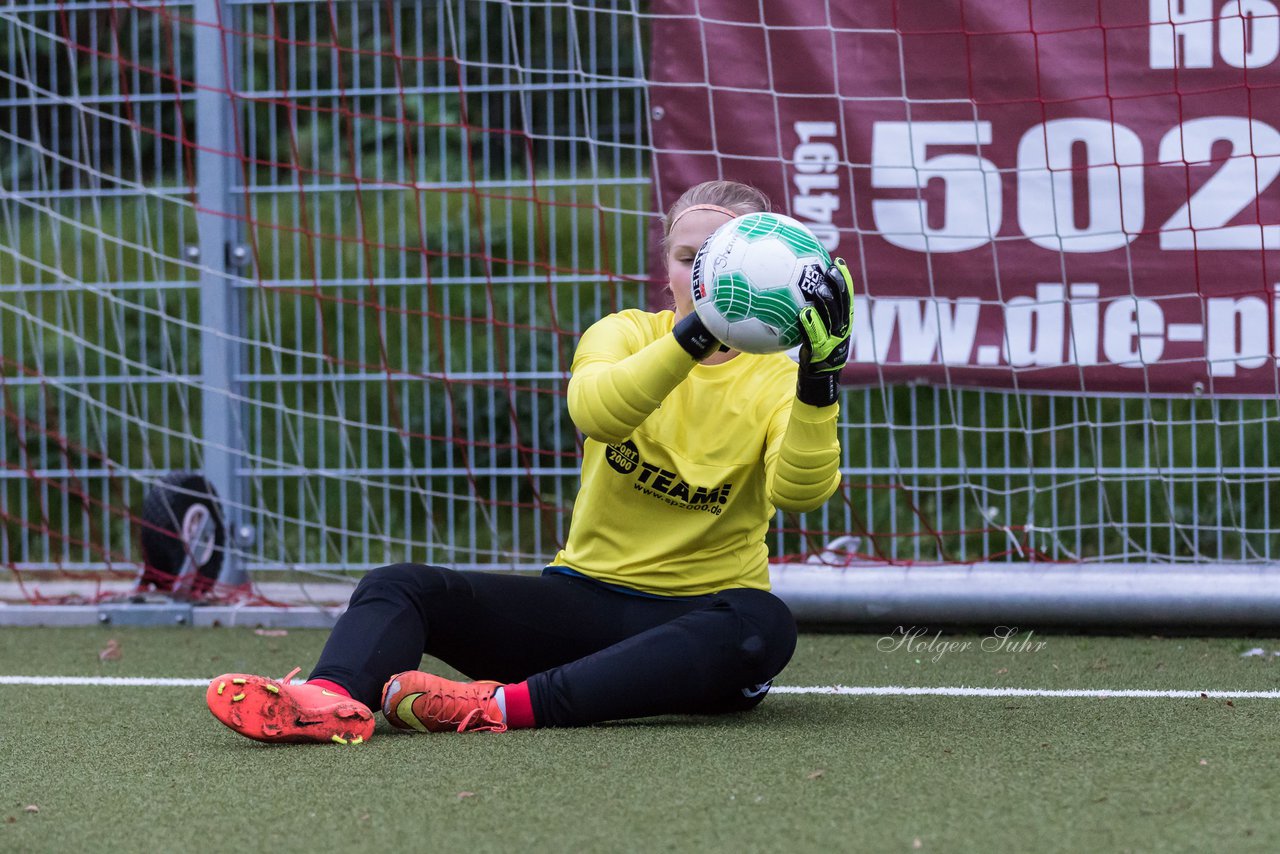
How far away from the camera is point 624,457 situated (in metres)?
2.75

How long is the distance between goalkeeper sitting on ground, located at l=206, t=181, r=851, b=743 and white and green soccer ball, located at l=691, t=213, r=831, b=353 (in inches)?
1.6

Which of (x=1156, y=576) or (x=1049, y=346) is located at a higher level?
(x=1049, y=346)

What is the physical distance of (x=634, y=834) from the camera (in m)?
1.83

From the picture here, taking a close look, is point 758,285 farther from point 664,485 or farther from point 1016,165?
point 1016,165

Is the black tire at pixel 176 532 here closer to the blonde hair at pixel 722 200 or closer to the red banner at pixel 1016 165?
the red banner at pixel 1016 165

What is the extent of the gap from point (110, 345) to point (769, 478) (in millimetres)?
3841

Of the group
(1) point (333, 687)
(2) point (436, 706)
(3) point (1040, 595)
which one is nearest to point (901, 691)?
(3) point (1040, 595)

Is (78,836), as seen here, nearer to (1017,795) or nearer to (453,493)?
(1017,795)

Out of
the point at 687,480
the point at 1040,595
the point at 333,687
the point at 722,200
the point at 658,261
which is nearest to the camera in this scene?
the point at 333,687

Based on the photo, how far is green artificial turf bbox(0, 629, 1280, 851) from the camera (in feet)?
6.01

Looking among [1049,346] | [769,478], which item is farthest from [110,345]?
[769,478]

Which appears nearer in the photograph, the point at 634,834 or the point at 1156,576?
the point at 634,834

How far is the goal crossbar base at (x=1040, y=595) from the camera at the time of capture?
12.0ft

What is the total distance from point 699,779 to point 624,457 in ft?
2.51
